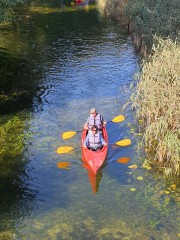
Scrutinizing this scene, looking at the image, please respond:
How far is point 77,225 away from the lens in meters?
9.32

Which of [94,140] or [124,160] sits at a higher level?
[94,140]

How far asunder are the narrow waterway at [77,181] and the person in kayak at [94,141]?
0.51 metres

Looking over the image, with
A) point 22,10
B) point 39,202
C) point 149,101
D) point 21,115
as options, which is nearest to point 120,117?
point 149,101

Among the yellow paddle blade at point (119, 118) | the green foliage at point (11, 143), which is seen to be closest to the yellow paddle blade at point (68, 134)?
the green foliage at point (11, 143)

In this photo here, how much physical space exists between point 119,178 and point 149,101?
2675 millimetres

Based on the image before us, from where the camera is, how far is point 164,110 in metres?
11.7

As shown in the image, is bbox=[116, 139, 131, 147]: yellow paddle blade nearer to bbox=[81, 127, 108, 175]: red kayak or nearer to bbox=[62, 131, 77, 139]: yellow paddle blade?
bbox=[81, 127, 108, 175]: red kayak

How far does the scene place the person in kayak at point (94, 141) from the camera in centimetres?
1219

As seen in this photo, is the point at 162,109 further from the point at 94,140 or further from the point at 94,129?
the point at 94,140

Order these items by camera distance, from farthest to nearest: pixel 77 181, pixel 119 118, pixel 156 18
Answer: pixel 156 18, pixel 119 118, pixel 77 181

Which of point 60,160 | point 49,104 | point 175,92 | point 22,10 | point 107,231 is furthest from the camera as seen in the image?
point 22,10

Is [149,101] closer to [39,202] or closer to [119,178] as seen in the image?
[119,178]

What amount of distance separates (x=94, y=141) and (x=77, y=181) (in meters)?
1.68

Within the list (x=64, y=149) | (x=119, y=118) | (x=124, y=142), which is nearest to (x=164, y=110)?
(x=124, y=142)
